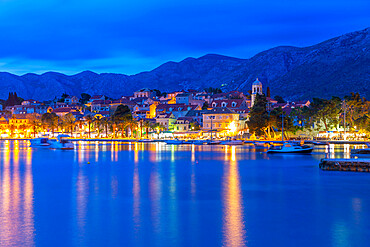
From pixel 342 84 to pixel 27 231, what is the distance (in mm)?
181686

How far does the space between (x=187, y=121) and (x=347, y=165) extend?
9518 cm

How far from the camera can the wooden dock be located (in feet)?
121

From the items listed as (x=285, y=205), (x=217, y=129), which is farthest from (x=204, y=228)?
(x=217, y=129)

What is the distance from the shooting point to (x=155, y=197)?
2403 centimetres

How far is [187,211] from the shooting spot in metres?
19.8

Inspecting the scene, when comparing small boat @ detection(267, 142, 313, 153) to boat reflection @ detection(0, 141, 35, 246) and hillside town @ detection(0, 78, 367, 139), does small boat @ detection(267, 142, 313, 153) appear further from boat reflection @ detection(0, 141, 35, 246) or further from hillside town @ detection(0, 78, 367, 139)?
boat reflection @ detection(0, 141, 35, 246)

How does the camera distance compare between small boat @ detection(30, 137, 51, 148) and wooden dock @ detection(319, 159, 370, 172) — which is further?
small boat @ detection(30, 137, 51, 148)

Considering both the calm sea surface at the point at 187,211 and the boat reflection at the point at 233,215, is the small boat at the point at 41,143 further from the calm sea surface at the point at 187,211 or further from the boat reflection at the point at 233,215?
the boat reflection at the point at 233,215

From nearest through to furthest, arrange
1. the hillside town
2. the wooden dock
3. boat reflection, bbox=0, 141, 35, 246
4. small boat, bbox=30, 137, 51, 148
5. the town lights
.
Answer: boat reflection, bbox=0, 141, 35, 246
the wooden dock
small boat, bbox=30, 137, 51, 148
the hillside town
the town lights

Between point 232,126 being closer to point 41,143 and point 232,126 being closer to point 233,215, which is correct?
point 41,143

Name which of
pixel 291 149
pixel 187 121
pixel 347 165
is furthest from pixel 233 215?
pixel 187 121

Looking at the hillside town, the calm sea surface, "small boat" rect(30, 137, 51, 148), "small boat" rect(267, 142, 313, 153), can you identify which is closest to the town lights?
the hillside town

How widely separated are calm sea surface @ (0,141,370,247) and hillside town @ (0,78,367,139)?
225ft

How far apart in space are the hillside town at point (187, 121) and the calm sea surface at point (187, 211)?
68637 mm
